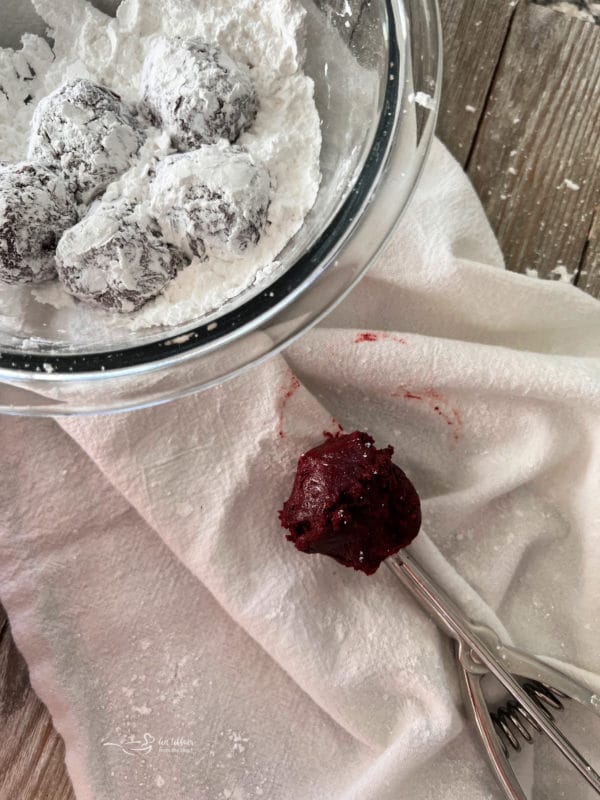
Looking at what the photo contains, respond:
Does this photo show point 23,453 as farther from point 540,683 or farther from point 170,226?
point 540,683

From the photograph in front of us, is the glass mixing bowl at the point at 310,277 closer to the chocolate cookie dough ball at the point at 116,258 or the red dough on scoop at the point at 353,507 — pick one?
the chocolate cookie dough ball at the point at 116,258

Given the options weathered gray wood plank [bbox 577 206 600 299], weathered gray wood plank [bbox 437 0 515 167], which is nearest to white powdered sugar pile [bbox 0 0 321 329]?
weathered gray wood plank [bbox 437 0 515 167]

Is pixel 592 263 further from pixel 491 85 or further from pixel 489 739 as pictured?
pixel 489 739

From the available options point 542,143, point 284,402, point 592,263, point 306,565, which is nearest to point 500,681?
point 306,565

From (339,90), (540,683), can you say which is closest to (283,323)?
(339,90)

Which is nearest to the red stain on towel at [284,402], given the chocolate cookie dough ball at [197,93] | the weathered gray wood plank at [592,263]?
the chocolate cookie dough ball at [197,93]

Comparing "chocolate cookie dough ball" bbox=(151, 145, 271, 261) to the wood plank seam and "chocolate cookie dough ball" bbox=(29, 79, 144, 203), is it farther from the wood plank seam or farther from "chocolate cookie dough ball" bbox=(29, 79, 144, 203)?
the wood plank seam
